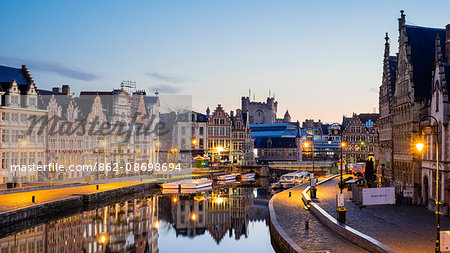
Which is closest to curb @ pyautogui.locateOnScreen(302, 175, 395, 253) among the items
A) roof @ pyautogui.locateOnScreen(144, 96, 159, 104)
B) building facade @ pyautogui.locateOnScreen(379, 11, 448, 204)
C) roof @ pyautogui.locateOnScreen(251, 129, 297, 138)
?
building facade @ pyautogui.locateOnScreen(379, 11, 448, 204)

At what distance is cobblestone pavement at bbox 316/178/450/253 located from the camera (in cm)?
2298

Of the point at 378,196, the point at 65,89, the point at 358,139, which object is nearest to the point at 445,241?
the point at 378,196

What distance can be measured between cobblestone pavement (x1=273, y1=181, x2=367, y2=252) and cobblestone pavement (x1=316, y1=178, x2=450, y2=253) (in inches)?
65.0

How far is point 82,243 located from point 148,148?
2202 inches

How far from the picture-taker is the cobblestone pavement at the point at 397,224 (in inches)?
905

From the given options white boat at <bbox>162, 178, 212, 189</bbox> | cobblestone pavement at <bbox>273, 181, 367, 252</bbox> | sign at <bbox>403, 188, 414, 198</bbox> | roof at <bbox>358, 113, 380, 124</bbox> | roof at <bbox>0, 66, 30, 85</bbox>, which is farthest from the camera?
roof at <bbox>358, 113, 380, 124</bbox>

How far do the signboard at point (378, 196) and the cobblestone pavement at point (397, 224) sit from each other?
1.92 feet

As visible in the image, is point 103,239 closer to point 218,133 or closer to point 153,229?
point 153,229

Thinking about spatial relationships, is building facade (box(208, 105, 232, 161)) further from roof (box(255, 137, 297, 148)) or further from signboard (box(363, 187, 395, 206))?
signboard (box(363, 187, 395, 206))

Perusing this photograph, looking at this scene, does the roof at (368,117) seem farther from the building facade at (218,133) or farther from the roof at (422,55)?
the roof at (422,55)

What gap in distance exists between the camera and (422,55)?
4141 centimetres

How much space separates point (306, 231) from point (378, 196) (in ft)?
32.3

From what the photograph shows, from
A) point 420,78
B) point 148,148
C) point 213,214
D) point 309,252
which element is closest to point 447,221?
point 309,252

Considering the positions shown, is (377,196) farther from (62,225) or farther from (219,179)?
(219,179)
